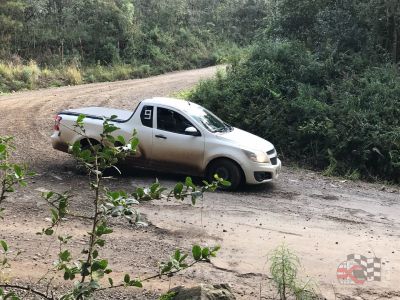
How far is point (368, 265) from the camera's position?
6754 millimetres

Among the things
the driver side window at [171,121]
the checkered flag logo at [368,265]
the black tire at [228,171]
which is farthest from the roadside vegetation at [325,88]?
the checkered flag logo at [368,265]

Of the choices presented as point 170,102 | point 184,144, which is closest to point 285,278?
point 184,144

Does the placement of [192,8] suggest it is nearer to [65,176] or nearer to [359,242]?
[65,176]

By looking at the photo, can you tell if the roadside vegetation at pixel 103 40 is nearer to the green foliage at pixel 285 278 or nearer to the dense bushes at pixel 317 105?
the dense bushes at pixel 317 105

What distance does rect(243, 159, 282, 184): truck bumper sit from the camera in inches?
388

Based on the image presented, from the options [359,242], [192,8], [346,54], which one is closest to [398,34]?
[346,54]

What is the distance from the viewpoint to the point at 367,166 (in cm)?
1305

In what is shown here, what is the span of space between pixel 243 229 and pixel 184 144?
2.78 m

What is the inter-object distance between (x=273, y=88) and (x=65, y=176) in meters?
8.02

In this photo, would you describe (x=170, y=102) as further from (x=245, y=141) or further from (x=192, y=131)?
(x=245, y=141)

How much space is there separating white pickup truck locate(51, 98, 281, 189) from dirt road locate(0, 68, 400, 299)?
16.8 inches

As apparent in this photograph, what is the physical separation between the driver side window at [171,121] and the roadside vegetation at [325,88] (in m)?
4.51

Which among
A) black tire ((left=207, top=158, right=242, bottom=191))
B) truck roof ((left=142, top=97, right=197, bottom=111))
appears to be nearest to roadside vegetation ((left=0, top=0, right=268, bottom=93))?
truck roof ((left=142, top=97, right=197, bottom=111))

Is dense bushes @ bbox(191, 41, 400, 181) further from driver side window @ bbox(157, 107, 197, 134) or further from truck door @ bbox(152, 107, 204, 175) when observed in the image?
driver side window @ bbox(157, 107, 197, 134)
